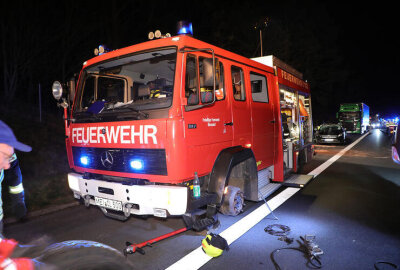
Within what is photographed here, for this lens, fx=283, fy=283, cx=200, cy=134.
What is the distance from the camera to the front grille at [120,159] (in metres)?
3.45

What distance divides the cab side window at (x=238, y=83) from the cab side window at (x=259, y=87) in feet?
1.15

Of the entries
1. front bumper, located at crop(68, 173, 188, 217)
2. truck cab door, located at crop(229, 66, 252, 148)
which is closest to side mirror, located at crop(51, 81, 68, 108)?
front bumper, located at crop(68, 173, 188, 217)

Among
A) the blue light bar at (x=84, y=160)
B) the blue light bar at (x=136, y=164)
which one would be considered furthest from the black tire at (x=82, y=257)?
the blue light bar at (x=84, y=160)

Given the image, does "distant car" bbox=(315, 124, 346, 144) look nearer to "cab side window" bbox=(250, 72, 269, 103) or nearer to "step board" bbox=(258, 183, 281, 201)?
"step board" bbox=(258, 183, 281, 201)

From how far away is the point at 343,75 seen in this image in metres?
36.2

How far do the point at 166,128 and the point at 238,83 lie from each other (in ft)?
6.10

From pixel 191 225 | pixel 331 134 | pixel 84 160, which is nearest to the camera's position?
pixel 191 225

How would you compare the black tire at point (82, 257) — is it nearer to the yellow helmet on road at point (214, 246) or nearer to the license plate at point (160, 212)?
the license plate at point (160, 212)

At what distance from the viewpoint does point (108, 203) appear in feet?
12.3

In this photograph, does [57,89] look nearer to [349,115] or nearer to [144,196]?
[144,196]

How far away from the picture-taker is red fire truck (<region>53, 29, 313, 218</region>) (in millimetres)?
3396

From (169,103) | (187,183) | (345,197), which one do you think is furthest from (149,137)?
(345,197)

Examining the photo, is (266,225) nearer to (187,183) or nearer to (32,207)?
(187,183)

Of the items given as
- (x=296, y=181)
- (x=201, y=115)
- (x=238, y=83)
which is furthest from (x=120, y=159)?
(x=296, y=181)
